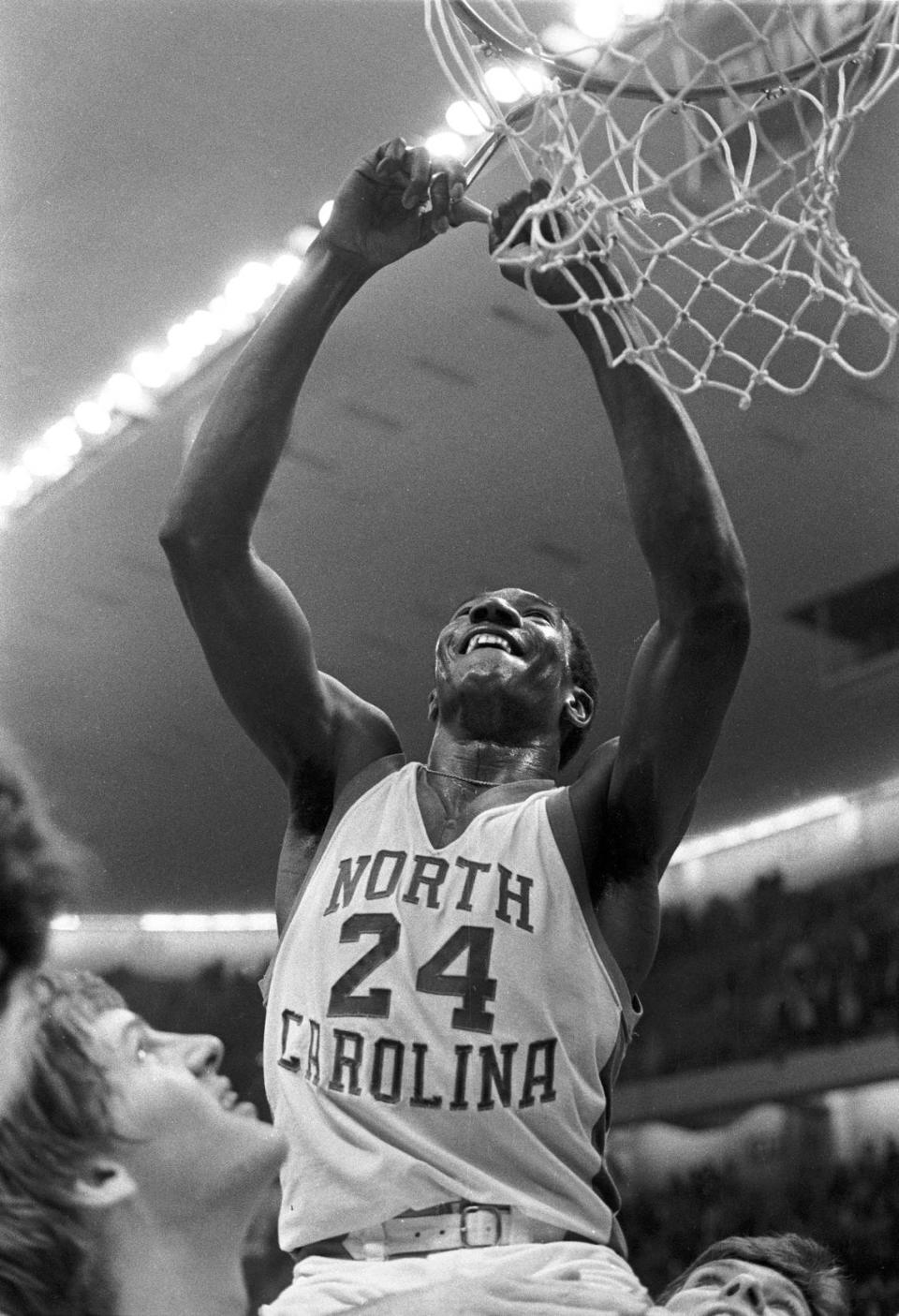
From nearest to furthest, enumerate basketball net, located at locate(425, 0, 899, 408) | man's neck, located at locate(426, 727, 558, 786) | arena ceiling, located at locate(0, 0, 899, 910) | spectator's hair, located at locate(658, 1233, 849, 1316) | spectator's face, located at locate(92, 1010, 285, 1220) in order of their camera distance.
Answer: spectator's face, located at locate(92, 1010, 285, 1220), basketball net, located at locate(425, 0, 899, 408), man's neck, located at locate(426, 727, 558, 786), spectator's hair, located at locate(658, 1233, 849, 1316), arena ceiling, located at locate(0, 0, 899, 910)

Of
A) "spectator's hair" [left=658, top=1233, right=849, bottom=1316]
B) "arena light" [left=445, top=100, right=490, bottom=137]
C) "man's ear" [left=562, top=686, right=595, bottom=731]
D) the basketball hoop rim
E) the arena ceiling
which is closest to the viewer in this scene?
the basketball hoop rim

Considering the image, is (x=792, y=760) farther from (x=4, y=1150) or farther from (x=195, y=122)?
(x=4, y=1150)

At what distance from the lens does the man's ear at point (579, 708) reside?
2.23 m

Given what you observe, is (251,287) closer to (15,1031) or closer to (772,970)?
(772,970)

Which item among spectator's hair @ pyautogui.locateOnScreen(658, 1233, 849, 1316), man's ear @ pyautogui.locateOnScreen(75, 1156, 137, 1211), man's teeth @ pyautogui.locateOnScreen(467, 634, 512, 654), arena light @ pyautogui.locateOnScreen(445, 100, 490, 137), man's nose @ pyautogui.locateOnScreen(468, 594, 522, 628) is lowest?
man's ear @ pyautogui.locateOnScreen(75, 1156, 137, 1211)

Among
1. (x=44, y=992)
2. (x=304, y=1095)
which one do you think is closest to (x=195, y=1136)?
(x=44, y=992)

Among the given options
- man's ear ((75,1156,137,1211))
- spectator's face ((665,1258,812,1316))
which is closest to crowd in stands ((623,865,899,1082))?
spectator's face ((665,1258,812,1316))

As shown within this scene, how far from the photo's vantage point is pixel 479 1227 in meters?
1.71

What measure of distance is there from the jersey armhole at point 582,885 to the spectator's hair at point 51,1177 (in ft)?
2.40

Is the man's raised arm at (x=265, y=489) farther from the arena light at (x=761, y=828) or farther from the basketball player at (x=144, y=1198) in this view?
the arena light at (x=761, y=828)

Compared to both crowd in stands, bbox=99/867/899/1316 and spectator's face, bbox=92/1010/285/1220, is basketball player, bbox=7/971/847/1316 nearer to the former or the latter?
spectator's face, bbox=92/1010/285/1220

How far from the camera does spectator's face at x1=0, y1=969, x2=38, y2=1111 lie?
1.23 metres

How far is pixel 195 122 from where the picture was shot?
363 centimetres

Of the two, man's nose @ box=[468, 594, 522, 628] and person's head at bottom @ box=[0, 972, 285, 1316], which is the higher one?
man's nose @ box=[468, 594, 522, 628]
